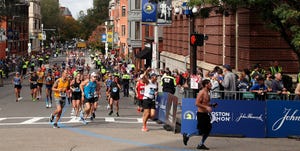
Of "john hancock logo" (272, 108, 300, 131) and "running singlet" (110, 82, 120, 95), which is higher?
"running singlet" (110, 82, 120, 95)

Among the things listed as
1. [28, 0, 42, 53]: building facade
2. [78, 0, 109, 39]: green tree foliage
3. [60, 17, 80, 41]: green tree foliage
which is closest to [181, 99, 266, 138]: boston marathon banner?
[28, 0, 42, 53]: building facade

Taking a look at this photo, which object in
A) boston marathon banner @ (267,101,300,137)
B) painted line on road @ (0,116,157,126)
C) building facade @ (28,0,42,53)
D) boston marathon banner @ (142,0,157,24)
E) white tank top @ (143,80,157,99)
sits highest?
building facade @ (28,0,42,53)

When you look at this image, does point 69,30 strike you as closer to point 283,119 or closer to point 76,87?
point 76,87

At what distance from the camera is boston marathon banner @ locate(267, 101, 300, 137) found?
618 inches

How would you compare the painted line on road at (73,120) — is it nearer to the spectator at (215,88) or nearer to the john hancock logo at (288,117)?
the spectator at (215,88)

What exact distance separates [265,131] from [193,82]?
3.69m

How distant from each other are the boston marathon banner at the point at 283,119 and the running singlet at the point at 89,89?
629 centimetres

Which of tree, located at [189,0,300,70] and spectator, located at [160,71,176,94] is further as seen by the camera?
spectator, located at [160,71,176,94]

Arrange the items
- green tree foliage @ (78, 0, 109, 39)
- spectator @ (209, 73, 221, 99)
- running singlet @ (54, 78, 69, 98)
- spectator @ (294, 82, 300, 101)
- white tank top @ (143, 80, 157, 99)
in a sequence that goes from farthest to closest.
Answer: green tree foliage @ (78, 0, 109, 39)
running singlet @ (54, 78, 69, 98)
white tank top @ (143, 80, 157, 99)
spectator @ (209, 73, 221, 99)
spectator @ (294, 82, 300, 101)

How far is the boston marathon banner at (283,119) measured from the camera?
51.5 feet

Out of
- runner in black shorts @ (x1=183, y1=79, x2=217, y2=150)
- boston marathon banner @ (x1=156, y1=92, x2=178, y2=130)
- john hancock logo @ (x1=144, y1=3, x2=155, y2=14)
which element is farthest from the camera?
john hancock logo @ (x1=144, y1=3, x2=155, y2=14)

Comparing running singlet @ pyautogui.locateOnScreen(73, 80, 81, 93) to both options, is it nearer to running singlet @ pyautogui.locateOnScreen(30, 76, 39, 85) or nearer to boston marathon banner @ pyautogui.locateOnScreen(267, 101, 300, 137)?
boston marathon banner @ pyautogui.locateOnScreen(267, 101, 300, 137)

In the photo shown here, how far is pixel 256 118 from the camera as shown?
15789mm

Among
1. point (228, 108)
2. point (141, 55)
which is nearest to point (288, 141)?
point (228, 108)
